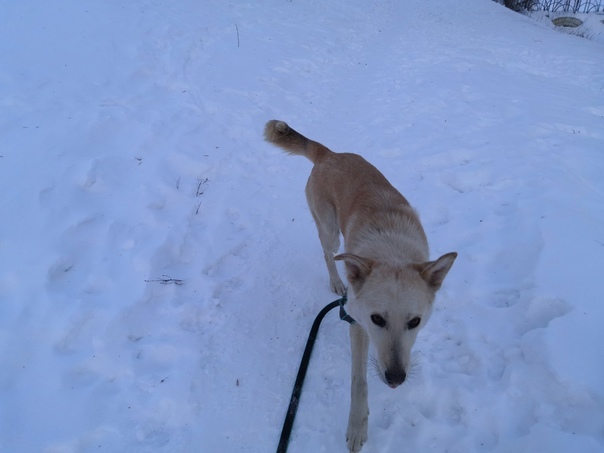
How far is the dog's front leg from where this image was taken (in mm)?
2398

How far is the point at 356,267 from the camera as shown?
2.43m

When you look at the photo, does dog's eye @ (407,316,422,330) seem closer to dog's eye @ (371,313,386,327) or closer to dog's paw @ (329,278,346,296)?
dog's eye @ (371,313,386,327)

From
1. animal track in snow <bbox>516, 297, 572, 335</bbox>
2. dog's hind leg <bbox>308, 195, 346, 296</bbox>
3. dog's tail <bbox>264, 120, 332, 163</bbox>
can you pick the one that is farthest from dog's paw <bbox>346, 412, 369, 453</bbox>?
dog's tail <bbox>264, 120, 332, 163</bbox>

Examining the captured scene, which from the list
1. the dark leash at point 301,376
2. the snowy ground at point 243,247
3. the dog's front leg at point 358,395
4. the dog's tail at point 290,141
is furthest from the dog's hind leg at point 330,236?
the dog's front leg at point 358,395

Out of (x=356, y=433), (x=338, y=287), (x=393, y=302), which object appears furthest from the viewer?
(x=338, y=287)

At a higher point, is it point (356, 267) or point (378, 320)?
point (356, 267)

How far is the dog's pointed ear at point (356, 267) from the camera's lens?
91.4 inches

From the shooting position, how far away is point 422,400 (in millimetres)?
2629

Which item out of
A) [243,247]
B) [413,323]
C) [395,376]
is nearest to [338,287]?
[243,247]

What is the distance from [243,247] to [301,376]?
1.64 m

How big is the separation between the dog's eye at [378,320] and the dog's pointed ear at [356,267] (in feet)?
0.84

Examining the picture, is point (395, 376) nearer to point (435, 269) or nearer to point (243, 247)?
point (435, 269)

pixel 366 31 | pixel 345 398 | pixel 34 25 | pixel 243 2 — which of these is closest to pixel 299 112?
pixel 34 25

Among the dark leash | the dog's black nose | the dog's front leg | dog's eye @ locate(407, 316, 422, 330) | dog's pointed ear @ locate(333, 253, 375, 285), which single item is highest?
dog's pointed ear @ locate(333, 253, 375, 285)
